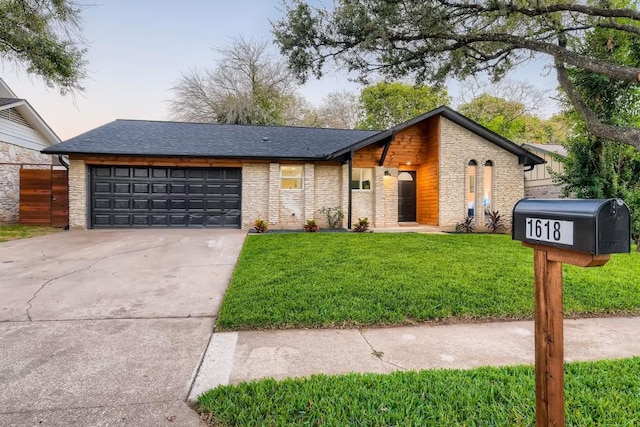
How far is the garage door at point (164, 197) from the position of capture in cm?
1153

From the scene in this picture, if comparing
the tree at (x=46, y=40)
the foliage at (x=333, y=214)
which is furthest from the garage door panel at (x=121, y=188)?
the foliage at (x=333, y=214)

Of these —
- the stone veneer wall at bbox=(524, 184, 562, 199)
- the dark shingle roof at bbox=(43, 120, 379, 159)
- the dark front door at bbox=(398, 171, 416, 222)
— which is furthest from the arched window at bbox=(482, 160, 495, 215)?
the dark shingle roof at bbox=(43, 120, 379, 159)

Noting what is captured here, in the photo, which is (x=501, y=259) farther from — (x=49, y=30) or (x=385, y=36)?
(x=49, y=30)

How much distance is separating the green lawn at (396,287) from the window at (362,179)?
5.69 metres

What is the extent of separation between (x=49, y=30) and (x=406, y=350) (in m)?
14.2

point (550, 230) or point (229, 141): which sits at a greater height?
point (229, 141)

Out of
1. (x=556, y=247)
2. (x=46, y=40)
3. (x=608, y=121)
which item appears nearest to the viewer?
(x=556, y=247)

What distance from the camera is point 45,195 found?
12.2 metres

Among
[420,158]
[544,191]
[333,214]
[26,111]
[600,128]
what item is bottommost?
[333,214]

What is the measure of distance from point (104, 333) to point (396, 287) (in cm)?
348

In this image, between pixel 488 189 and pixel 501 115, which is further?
pixel 501 115

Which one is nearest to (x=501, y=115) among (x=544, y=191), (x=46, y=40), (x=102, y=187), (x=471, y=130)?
(x=544, y=191)

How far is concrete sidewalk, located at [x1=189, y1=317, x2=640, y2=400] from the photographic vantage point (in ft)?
8.51

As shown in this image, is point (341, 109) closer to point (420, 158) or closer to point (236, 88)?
point (236, 88)
